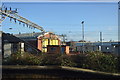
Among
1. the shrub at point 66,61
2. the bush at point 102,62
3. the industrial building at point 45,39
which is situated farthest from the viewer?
the industrial building at point 45,39

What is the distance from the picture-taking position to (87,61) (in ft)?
26.0

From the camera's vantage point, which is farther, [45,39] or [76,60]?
[45,39]

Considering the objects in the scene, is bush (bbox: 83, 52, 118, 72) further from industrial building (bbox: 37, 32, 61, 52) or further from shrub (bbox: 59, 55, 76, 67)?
industrial building (bbox: 37, 32, 61, 52)

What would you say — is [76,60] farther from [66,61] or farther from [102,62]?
[102,62]

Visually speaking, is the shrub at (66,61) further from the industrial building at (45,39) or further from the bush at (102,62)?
the industrial building at (45,39)

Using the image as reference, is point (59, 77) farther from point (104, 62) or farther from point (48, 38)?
point (48, 38)

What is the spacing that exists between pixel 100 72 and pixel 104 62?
1046 mm

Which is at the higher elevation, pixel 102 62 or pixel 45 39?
pixel 45 39

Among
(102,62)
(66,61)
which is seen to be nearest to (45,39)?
(66,61)

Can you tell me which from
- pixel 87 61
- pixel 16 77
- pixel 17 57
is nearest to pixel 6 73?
pixel 16 77

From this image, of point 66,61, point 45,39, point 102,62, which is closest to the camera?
point 102,62

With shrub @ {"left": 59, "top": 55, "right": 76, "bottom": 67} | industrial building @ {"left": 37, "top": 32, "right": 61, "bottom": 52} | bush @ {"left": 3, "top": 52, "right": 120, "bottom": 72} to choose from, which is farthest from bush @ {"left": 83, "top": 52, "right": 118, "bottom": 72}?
industrial building @ {"left": 37, "top": 32, "right": 61, "bottom": 52}

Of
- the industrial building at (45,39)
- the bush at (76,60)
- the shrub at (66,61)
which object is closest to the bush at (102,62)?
the bush at (76,60)

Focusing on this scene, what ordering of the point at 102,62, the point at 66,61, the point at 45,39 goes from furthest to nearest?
1. the point at 45,39
2. the point at 66,61
3. the point at 102,62
